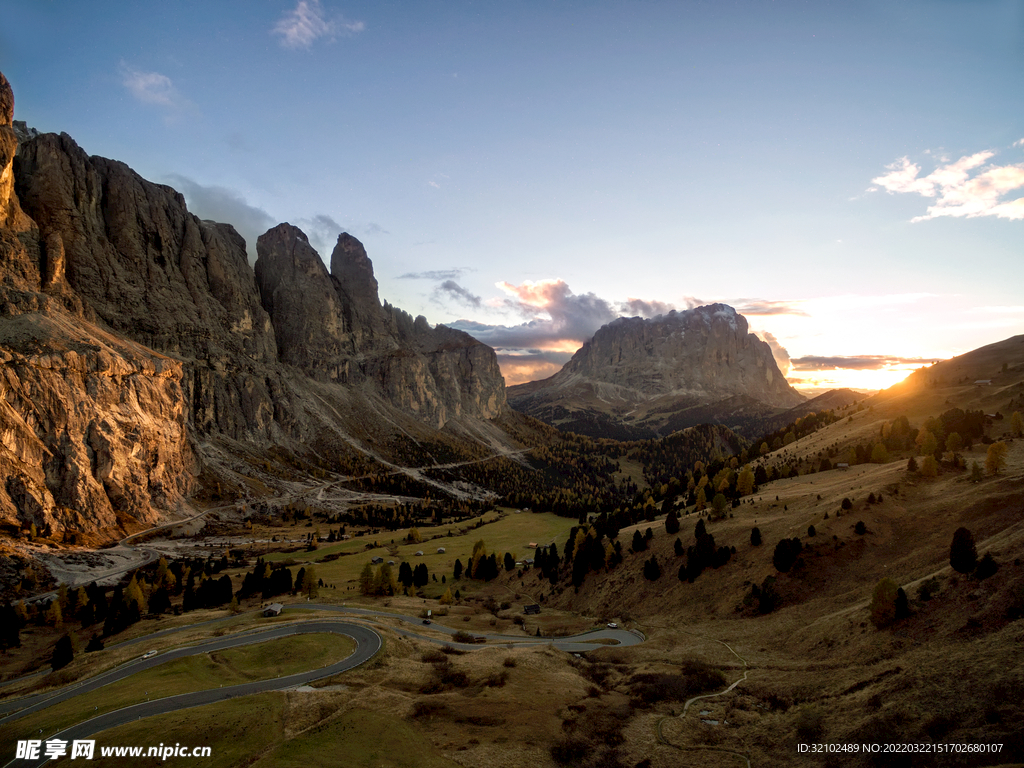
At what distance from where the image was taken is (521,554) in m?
130

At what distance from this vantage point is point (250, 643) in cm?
5622

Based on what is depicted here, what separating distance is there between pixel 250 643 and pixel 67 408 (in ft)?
393

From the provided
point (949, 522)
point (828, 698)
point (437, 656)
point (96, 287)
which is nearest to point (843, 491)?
point (949, 522)

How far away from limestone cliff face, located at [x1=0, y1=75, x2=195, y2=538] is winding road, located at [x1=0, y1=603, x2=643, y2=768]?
86.4m

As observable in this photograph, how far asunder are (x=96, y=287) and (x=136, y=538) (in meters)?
121

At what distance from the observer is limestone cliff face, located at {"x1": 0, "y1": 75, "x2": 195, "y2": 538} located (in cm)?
12074

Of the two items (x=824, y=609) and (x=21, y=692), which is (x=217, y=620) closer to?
(x=21, y=692)

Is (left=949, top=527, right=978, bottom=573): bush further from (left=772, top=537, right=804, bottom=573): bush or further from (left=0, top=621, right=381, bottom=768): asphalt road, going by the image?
(left=0, top=621, right=381, bottom=768): asphalt road

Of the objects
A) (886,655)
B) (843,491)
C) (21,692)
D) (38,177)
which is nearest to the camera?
(886,655)

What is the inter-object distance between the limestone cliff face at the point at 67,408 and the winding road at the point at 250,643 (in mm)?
86370

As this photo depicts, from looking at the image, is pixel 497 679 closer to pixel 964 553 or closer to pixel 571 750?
pixel 571 750

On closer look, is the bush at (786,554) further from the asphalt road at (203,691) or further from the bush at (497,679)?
the asphalt road at (203,691)

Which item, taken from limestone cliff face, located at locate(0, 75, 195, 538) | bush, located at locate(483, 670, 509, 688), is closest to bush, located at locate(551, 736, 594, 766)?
bush, located at locate(483, 670, 509, 688)

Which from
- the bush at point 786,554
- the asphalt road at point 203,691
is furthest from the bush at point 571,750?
the bush at point 786,554
